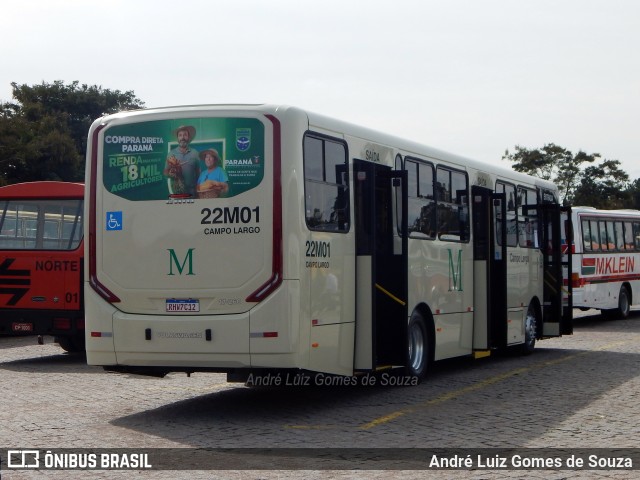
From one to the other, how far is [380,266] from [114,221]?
11.3 ft

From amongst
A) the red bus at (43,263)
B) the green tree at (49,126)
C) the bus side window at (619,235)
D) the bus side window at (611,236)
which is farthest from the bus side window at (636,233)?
the green tree at (49,126)

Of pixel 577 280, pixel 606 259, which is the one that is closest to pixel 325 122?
pixel 577 280

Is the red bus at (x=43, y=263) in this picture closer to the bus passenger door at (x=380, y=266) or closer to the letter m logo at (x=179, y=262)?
the bus passenger door at (x=380, y=266)

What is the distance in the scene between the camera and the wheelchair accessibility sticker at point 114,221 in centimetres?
1175

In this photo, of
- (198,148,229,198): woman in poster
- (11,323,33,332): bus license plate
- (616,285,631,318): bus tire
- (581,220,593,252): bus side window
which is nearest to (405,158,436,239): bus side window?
(198,148,229,198): woman in poster

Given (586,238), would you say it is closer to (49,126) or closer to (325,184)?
(325,184)

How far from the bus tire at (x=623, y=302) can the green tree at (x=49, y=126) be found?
23860mm

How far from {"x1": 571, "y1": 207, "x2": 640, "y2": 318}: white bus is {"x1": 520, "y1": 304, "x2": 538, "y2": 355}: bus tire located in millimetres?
7471

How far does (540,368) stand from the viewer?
54.3ft

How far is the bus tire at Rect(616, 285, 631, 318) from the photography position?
29.7 meters

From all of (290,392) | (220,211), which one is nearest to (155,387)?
(290,392)

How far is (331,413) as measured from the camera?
39.0 ft

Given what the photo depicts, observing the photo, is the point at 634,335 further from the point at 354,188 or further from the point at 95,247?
the point at 95,247

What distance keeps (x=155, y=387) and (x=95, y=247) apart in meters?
3.38
